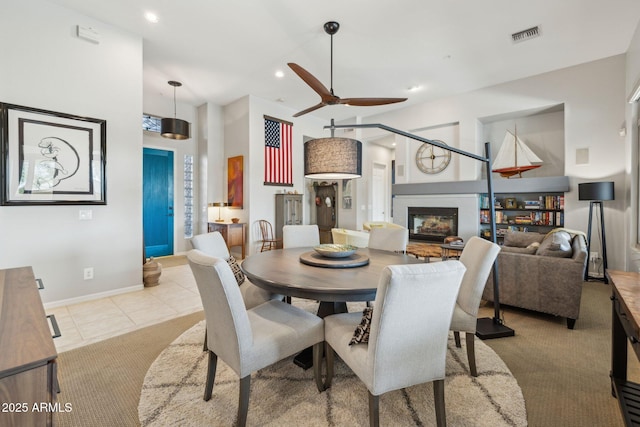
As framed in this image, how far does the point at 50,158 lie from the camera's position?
304 centimetres

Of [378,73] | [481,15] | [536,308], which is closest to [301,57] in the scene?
[378,73]

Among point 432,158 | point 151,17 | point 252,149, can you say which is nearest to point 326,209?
point 252,149

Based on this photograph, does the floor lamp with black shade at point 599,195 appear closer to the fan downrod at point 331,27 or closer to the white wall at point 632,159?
the white wall at point 632,159

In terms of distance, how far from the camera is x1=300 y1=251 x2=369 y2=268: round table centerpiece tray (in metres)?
2.00

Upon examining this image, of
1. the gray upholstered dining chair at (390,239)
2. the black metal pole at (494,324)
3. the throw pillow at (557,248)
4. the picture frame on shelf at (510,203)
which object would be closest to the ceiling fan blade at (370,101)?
the black metal pole at (494,324)

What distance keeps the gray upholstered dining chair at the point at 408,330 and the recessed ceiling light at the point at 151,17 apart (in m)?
3.96

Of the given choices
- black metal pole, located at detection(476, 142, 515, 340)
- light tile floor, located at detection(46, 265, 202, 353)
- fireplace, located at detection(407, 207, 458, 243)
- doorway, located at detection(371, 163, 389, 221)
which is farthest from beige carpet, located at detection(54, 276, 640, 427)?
doorway, located at detection(371, 163, 389, 221)

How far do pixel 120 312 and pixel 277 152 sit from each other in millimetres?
4173

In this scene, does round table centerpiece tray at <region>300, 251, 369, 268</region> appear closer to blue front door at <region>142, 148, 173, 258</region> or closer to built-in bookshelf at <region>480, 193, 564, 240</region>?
built-in bookshelf at <region>480, 193, 564, 240</region>

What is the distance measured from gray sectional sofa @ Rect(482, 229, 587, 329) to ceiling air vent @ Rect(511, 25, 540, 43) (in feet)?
8.50

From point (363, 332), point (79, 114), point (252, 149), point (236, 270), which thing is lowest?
point (363, 332)

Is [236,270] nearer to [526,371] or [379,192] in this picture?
[526,371]

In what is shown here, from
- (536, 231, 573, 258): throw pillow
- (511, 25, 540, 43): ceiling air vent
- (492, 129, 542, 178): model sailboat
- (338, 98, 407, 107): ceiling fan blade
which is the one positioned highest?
(511, 25, 540, 43): ceiling air vent

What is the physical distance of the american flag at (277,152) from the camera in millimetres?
6035
